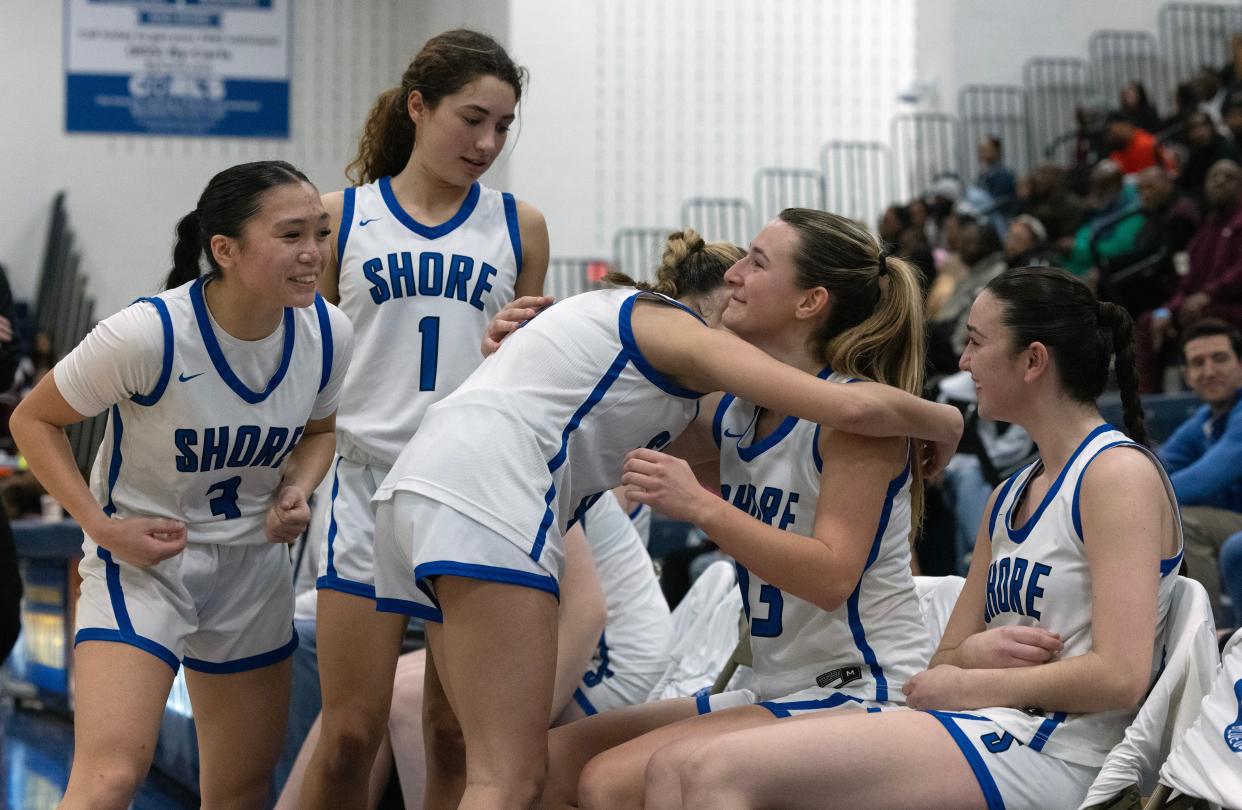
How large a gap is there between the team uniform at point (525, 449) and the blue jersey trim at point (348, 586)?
0.37m

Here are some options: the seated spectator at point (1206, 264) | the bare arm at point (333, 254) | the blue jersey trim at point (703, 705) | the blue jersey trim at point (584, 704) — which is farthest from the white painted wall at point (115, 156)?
the blue jersey trim at point (703, 705)

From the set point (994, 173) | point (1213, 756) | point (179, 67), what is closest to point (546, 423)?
point (1213, 756)

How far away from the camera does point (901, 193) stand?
13.3m

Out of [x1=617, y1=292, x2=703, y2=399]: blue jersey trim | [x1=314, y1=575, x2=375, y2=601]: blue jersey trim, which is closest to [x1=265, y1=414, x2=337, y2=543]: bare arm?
[x1=314, y1=575, x2=375, y2=601]: blue jersey trim

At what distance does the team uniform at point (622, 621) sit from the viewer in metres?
3.09

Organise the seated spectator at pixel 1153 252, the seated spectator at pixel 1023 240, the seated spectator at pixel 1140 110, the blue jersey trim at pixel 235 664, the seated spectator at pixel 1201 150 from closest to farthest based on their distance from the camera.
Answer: the blue jersey trim at pixel 235 664 → the seated spectator at pixel 1023 240 → the seated spectator at pixel 1153 252 → the seated spectator at pixel 1201 150 → the seated spectator at pixel 1140 110

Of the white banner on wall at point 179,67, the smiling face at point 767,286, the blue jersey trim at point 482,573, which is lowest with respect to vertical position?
the blue jersey trim at point 482,573

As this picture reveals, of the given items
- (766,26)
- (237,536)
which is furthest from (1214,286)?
(766,26)

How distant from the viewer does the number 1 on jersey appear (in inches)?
109

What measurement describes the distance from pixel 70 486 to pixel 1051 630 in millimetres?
1583

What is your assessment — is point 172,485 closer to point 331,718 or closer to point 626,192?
point 331,718

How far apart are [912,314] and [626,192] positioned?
35.8ft

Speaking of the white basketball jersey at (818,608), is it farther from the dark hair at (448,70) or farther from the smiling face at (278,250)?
the dark hair at (448,70)

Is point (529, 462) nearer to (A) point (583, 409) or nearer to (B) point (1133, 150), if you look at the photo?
(A) point (583, 409)
